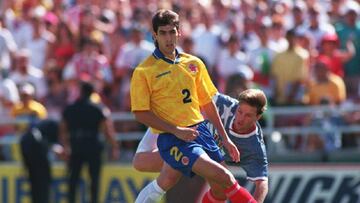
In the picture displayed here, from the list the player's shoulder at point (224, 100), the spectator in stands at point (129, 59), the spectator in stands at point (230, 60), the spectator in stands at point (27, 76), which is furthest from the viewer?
the spectator in stands at point (27, 76)

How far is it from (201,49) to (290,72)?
1613 millimetres

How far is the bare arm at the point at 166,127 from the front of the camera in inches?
438

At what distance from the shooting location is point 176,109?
37.1ft

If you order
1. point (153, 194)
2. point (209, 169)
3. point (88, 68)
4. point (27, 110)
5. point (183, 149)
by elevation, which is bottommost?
point (27, 110)

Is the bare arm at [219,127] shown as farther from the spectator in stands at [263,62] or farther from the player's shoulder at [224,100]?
the spectator in stands at [263,62]

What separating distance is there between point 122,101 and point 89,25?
149cm

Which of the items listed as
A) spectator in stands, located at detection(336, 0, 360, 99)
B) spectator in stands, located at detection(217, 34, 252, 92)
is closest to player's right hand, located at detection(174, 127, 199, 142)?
spectator in stands, located at detection(336, 0, 360, 99)

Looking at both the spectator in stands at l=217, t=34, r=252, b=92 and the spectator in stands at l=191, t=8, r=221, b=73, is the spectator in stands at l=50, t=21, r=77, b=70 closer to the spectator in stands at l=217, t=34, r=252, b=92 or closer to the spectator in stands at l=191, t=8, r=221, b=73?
the spectator in stands at l=191, t=8, r=221, b=73

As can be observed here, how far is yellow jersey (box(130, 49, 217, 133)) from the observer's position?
11.2 metres

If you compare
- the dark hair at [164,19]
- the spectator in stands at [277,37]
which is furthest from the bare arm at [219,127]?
the spectator in stands at [277,37]

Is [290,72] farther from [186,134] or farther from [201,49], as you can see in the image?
[186,134]

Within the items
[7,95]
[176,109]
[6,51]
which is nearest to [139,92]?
[176,109]

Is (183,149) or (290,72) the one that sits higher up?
(183,149)

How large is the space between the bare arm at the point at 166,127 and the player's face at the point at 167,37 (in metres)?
0.59
